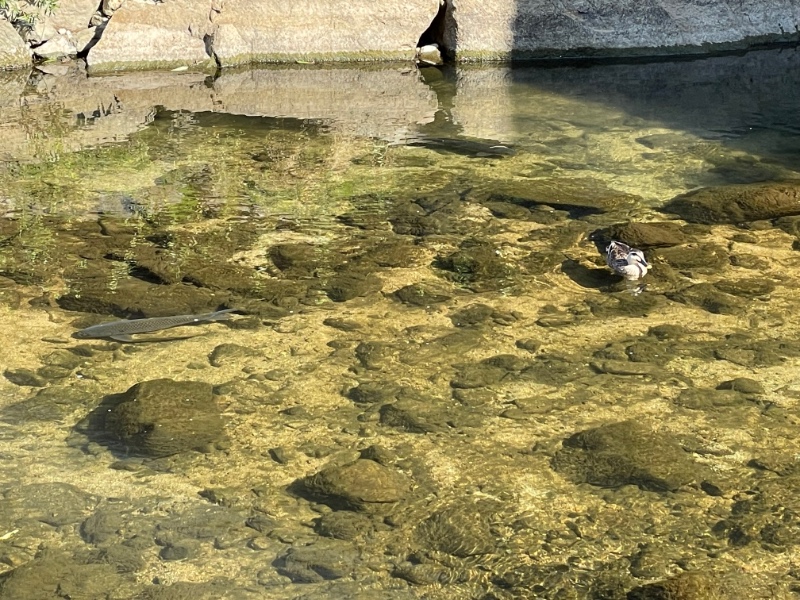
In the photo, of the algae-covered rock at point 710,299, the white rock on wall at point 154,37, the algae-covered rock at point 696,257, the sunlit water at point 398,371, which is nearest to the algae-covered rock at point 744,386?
the sunlit water at point 398,371

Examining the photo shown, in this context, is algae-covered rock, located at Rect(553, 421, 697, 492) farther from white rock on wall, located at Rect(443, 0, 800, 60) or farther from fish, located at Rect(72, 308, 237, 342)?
white rock on wall, located at Rect(443, 0, 800, 60)

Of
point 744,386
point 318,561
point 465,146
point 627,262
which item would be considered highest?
point 465,146

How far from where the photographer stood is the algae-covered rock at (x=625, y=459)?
365 centimetres

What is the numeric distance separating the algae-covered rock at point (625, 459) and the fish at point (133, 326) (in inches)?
76.5

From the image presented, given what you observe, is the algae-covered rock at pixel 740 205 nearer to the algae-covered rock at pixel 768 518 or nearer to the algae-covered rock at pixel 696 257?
the algae-covered rock at pixel 696 257

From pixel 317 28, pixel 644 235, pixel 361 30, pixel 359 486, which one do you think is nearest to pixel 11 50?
pixel 317 28

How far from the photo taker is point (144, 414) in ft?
13.1

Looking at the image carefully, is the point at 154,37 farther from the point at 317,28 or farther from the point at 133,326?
the point at 133,326

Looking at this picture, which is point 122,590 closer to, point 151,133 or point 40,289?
point 40,289

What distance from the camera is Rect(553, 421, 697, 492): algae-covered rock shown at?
12.0 feet

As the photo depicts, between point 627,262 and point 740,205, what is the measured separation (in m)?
1.34

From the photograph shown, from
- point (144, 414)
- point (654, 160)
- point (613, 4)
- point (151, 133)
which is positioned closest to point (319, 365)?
point (144, 414)

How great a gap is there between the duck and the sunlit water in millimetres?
92

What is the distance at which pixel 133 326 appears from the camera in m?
4.80
